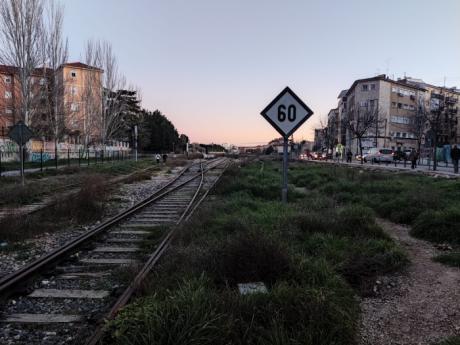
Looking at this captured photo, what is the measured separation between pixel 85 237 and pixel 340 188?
10.4 meters

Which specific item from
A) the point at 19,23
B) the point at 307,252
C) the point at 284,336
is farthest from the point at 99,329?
the point at 19,23

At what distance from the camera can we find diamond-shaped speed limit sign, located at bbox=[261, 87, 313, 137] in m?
8.10

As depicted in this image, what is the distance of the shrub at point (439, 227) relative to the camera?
7.43 metres

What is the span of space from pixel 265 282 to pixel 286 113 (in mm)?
A: 4539

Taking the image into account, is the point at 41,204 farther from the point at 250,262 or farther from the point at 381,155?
the point at 381,155

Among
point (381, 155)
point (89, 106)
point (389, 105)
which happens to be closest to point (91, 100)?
point (89, 106)

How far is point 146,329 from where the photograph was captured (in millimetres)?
3102

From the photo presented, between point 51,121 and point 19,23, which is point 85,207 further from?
point 51,121

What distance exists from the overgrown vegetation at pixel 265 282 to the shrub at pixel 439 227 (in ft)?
4.11

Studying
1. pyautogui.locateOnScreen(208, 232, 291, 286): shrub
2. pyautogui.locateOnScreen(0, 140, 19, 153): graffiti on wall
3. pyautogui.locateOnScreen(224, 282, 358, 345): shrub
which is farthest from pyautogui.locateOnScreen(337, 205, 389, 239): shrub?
pyautogui.locateOnScreen(0, 140, 19, 153): graffiti on wall

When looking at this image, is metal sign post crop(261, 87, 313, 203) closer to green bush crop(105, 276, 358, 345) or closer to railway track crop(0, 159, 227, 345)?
railway track crop(0, 159, 227, 345)

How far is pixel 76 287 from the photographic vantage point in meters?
4.99

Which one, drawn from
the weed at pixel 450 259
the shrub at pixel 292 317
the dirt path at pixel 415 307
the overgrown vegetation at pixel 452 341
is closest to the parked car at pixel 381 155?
the weed at pixel 450 259

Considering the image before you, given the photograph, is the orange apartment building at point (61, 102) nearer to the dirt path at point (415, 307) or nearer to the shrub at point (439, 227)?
the shrub at point (439, 227)
